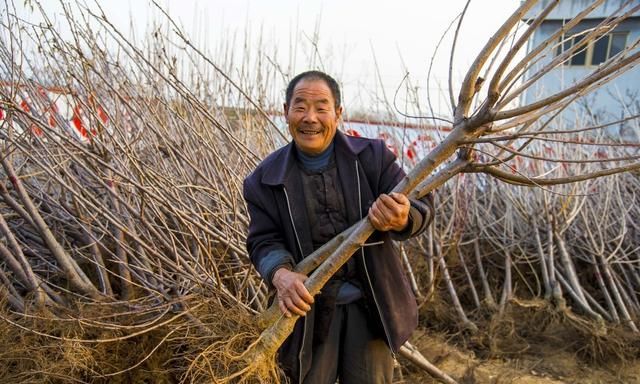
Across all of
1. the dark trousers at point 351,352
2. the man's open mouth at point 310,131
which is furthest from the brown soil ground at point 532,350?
the man's open mouth at point 310,131

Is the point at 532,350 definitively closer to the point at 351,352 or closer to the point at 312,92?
Result: the point at 351,352

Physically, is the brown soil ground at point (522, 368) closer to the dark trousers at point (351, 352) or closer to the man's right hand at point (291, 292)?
the dark trousers at point (351, 352)

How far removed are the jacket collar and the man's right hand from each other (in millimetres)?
290

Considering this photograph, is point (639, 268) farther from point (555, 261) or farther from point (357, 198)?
point (357, 198)

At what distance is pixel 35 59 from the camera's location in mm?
3283

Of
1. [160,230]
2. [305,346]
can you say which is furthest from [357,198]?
[160,230]

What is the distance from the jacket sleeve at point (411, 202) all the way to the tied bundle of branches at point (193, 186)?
53mm

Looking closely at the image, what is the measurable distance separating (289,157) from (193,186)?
0.68 metres

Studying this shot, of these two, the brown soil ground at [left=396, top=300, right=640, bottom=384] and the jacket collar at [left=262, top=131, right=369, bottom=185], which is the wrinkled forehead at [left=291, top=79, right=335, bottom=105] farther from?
the brown soil ground at [left=396, top=300, right=640, bottom=384]

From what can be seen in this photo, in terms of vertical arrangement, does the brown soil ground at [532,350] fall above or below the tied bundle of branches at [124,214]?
below

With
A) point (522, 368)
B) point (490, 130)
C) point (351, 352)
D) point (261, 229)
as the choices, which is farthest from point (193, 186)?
point (522, 368)

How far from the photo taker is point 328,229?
157 centimetres

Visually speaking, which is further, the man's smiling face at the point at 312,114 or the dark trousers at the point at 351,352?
the dark trousers at the point at 351,352

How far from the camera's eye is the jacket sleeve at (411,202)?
1.39 metres
